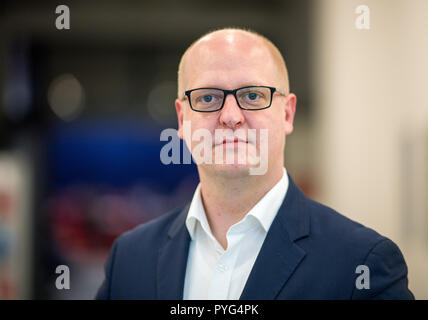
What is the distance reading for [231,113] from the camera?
835 millimetres

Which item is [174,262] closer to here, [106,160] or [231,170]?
[231,170]

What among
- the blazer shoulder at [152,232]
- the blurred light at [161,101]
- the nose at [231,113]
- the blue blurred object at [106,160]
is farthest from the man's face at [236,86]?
the blurred light at [161,101]

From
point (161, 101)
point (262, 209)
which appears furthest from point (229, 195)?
point (161, 101)

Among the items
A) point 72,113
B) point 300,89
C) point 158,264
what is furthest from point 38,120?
point 158,264

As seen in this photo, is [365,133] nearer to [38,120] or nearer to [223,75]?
[223,75]

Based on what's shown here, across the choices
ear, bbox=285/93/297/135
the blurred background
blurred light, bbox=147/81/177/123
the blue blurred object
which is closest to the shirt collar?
ear, bbox=285/93/297/135

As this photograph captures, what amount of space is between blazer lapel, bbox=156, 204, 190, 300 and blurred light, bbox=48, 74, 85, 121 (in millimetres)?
2833

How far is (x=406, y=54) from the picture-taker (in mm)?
1574

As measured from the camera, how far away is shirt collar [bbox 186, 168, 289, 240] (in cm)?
90

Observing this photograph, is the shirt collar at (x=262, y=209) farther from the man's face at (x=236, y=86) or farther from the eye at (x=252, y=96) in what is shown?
the eye at (x=252, y=96)

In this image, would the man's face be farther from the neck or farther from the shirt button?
the shirt button

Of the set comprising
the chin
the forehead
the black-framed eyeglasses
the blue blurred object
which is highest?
the forehead

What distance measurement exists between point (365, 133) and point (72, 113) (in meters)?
2.50

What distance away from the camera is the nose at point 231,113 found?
0.84 m
